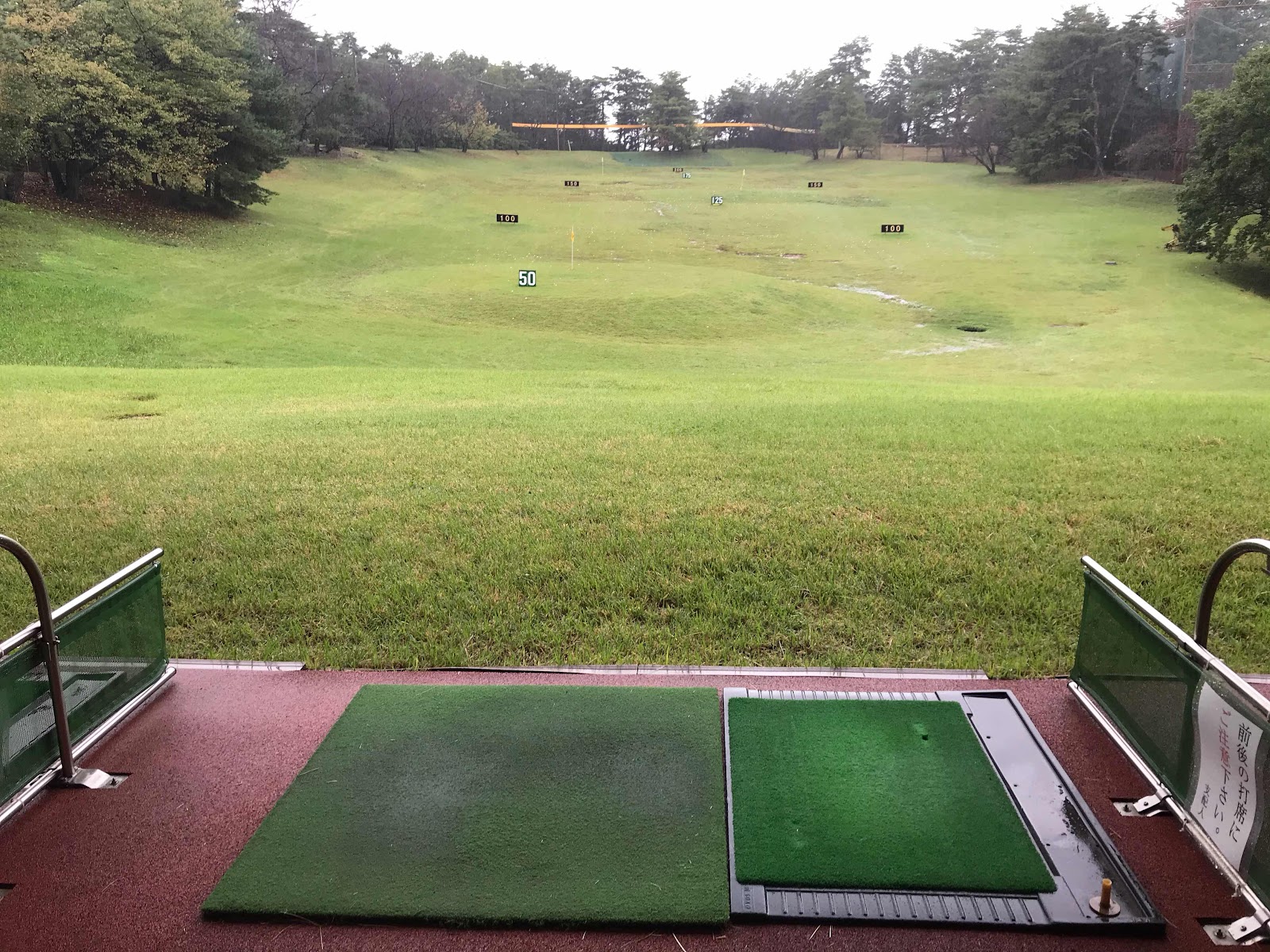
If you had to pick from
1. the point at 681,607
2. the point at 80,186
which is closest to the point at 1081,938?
the point at 681,607

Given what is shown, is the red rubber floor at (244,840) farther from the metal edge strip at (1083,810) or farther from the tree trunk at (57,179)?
the tree trunk at (57,179)

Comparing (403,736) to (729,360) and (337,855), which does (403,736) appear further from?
(729,360)

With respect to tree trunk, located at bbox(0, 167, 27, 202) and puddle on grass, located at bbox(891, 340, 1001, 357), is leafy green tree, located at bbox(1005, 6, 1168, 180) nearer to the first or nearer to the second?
puddle on grass, located at bbox(891, 340, 1001, 357)

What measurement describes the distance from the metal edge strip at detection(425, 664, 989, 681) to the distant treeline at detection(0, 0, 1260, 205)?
81.6 feet

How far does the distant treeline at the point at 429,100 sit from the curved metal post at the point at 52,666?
24.7 m

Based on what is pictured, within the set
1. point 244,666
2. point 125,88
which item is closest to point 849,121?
point 125,88

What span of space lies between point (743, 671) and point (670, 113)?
47.1m

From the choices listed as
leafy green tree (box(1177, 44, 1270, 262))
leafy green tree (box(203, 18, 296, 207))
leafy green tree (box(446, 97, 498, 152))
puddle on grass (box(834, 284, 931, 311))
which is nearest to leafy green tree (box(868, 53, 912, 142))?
leafy green tree (box(446, 97, 498, 152))

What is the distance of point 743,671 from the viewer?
404 centimetres

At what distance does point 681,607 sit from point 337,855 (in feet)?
7.57

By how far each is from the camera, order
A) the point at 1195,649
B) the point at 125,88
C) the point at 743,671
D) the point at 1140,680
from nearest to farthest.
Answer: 1. the point at 1195,649
2. the point at 1140,680
3. the point at 743,671
4. the point at 125,88

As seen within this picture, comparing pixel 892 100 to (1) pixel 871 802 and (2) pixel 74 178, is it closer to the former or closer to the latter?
(2) pixel 74 178

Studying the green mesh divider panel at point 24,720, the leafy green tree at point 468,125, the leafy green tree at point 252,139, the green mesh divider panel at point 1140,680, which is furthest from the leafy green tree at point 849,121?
the green mesh divider panel at point 24,720

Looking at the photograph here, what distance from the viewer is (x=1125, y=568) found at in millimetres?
4977
